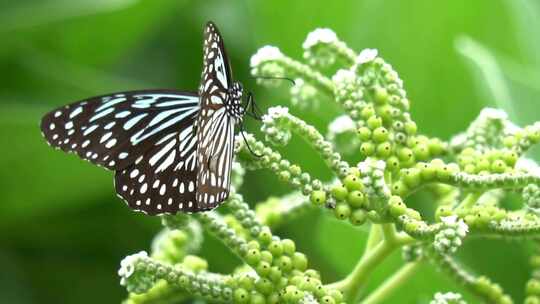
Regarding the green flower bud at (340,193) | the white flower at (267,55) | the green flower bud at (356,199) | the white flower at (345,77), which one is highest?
the white flower at (267,55)

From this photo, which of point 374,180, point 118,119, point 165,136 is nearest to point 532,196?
point 374,180

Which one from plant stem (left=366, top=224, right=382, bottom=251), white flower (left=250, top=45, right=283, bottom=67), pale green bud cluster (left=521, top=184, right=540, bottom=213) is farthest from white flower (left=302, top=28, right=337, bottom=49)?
pale green bud cluster (left=521, top=184, right=540, bottom=213)

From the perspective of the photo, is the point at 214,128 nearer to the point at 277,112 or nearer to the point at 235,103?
the point at 235,103

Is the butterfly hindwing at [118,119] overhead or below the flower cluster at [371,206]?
overhead

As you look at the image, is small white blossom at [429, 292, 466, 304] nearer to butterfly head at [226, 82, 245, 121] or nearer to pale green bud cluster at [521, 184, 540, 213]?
pale green bud cluster at [521, 184, 540, 213]

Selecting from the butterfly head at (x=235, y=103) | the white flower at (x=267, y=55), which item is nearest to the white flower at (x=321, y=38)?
the white flower at (x=267, y=55)

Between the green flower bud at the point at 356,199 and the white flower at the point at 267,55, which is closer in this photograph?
the green flower bud at the point at 356,199

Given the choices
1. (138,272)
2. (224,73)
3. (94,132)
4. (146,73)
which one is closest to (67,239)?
(146,73)

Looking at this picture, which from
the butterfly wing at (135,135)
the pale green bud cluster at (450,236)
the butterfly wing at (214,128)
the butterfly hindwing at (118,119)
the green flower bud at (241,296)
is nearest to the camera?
the pale green bud cluster at (450,236)

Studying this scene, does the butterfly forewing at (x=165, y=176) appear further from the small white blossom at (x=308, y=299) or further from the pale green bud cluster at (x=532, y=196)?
the pale green bud cluster at (x=532, y=196)
